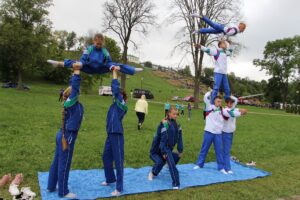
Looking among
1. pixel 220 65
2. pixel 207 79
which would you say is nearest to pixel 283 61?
pixel 207 79

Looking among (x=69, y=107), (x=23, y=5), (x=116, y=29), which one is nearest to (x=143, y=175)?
(x=69, y=107)

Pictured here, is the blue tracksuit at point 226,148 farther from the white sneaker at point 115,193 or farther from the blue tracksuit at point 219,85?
the white sneaker at point 115,193

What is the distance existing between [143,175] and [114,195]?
170 centimetres

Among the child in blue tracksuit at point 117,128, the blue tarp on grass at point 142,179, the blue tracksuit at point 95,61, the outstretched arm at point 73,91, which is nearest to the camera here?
the outstretched arm at point 73,91

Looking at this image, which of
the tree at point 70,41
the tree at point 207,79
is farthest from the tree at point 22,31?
the tree at point 70,41

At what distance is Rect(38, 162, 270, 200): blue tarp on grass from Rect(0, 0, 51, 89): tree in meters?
33.6

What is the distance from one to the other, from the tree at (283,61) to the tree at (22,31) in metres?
46.3

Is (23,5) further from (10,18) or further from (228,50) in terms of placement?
(228,50)

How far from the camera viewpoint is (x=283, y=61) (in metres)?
69.3

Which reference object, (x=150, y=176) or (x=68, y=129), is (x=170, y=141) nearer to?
(x=150, y=176)

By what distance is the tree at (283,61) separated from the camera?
67894mm

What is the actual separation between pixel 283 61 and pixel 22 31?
52.0 m

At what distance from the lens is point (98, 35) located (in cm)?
660

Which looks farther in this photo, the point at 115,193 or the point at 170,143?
the point at 170,143
